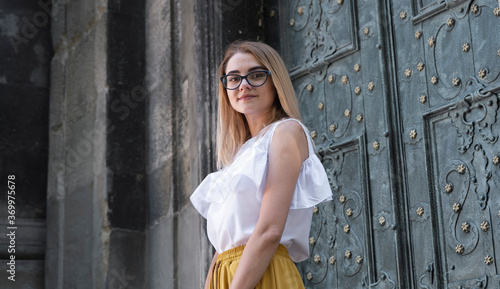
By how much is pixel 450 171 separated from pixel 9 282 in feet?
12.5

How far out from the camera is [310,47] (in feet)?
15.5

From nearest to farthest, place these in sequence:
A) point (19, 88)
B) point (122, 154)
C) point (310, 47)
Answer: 1. point (310, 47)
2. point (122, 154)
3. point (19, 88)

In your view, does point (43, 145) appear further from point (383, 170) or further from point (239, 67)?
point (239, 67)

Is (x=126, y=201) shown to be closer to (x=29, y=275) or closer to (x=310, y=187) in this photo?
(x=29, y=275)

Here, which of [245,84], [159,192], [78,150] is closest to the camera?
[245,84]

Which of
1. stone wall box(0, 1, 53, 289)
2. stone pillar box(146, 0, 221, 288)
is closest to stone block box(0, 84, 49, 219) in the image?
stone wall box(0, 1, 53, 289)

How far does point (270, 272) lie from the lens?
7.53 ft

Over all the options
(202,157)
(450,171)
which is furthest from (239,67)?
(202,157)

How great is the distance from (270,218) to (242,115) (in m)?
0.57

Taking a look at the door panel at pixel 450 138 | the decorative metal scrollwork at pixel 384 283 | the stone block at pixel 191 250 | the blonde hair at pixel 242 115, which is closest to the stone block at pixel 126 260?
the stone block at pixel 191 250

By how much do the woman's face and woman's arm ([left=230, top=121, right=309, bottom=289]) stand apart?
10.1 inches

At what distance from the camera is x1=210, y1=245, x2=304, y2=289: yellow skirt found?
7.48 ft

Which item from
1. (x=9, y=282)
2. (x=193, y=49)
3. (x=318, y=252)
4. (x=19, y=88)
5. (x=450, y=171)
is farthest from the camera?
(x=19, y=88)

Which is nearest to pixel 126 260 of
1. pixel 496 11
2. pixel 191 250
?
pixel 191 250
